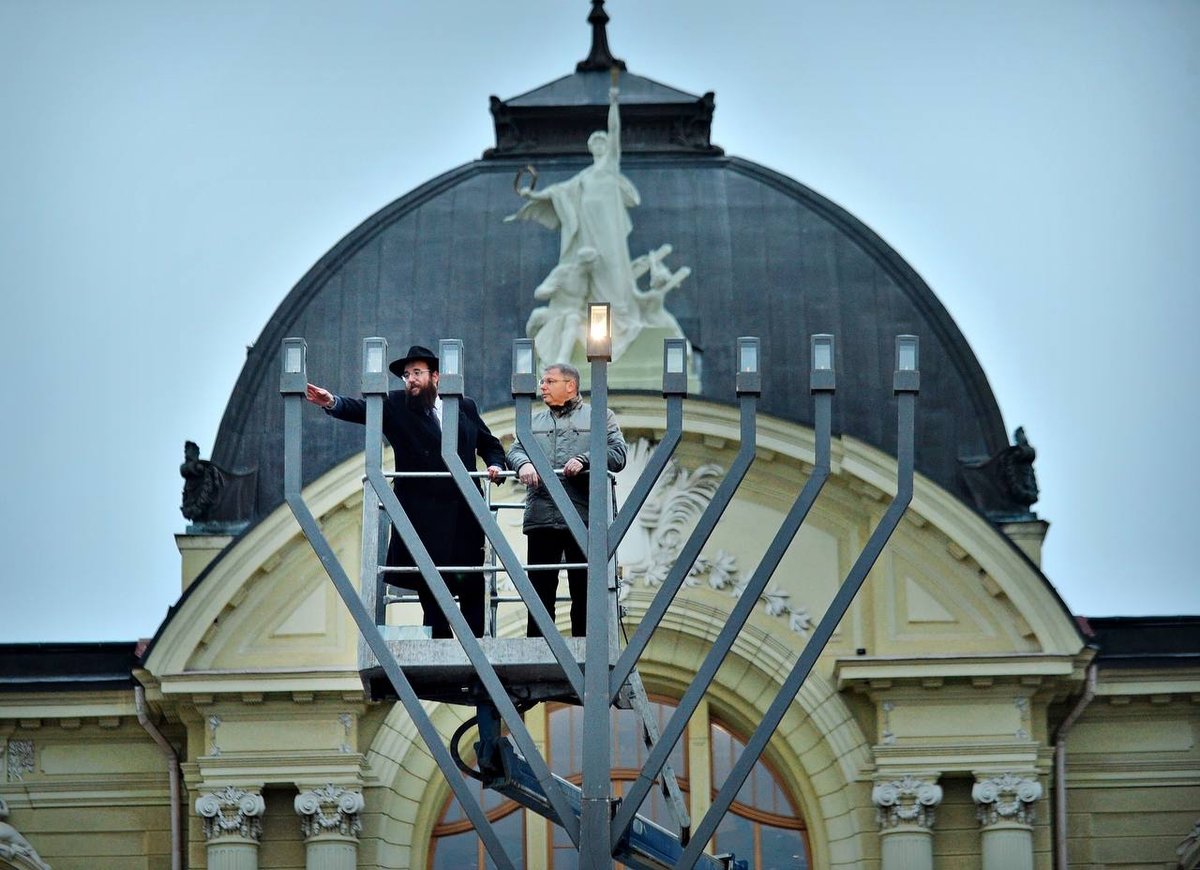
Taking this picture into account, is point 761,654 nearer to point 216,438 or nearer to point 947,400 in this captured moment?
point 947,400

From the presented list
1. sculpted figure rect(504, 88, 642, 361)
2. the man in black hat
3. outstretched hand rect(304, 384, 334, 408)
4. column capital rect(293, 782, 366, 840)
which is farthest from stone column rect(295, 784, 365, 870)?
outstretched hand rect(304, 384, 334, 408)

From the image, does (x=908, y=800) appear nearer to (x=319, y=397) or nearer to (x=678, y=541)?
Result: (x=678, y=541)

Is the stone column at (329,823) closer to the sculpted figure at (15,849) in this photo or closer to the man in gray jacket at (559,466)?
the sculpted figure at (15,849)

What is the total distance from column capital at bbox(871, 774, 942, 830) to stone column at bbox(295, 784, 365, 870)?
4403mm

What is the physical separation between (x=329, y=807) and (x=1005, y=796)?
18.7 ft

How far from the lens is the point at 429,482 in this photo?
1414cm

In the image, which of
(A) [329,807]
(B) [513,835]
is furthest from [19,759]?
(B) [513,835]

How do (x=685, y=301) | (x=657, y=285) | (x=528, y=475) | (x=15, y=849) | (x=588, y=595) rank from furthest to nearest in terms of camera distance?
(x=685, y=301), (x=657, y=285), (x=15, y=849), (x=528, y=475), (x=588, y=595)

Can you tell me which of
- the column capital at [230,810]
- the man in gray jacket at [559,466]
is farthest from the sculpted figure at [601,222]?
the man in gray jacket at [559,466]

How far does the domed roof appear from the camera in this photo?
2677cm

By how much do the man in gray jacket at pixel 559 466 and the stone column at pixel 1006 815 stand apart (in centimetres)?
1029

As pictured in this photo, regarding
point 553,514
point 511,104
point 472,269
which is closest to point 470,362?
point 472,269

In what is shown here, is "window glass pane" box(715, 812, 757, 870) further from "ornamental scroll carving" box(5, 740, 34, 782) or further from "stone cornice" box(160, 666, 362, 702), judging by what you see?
"ornamental scroll carving" box(5, 740, 34, 782)

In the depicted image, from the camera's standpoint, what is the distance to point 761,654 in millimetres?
24531
